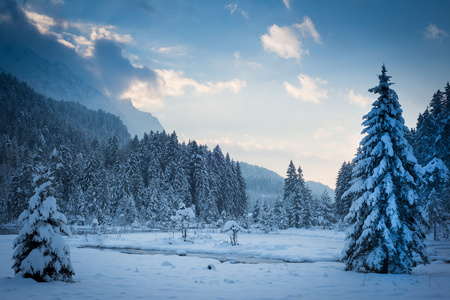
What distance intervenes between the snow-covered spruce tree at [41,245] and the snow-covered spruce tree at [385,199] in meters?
13.2

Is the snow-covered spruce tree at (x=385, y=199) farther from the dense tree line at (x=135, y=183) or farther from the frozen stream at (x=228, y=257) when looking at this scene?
the dense tree line at (x=135, y=183)

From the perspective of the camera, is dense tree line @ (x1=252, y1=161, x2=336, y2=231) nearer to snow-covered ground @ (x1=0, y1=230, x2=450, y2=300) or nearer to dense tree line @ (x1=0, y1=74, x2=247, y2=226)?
dense tree line @ (x1=0, y1=74, x2=247, y2=226)

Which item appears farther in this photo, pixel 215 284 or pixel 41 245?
pixel 215 284

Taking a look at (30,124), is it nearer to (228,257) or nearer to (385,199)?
(228,257)

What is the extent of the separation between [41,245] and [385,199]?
1542cm

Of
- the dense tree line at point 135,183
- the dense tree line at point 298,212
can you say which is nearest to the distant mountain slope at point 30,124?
the dense tree line at point 135,183

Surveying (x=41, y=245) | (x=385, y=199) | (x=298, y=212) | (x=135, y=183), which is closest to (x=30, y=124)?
(x=135, y=183)

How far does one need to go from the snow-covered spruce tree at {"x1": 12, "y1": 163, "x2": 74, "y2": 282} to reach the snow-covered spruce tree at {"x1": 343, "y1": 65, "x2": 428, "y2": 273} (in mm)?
13219

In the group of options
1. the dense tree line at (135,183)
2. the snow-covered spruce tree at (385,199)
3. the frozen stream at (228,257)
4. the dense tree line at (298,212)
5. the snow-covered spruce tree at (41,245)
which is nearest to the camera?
the snow-covered spruce tree at (41,245)

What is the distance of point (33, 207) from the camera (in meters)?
10.5

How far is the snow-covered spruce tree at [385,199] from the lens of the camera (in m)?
13.4

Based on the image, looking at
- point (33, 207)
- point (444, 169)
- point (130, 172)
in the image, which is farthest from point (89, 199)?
point (444, 169)

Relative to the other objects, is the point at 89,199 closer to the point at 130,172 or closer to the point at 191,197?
the point at 130,172

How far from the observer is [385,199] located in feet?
45.9
